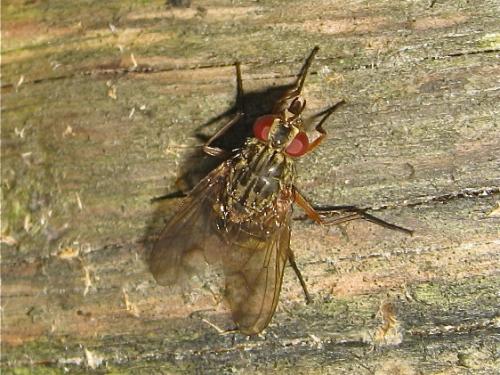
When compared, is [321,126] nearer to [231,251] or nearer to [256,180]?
[256,180]

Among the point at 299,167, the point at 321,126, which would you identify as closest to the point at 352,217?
the point at 299,167

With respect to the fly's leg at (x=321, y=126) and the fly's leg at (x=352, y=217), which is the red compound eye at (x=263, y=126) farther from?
the fly's leg at (x=352, y=217)

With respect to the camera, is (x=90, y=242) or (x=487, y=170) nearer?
(x=487, y=170)

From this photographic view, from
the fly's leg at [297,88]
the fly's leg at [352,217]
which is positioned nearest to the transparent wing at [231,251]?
the fly's leg at [352,217]

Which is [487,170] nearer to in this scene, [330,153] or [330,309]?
[330,153]

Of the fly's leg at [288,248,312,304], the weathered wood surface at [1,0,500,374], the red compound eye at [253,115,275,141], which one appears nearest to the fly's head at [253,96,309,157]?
the red compound eye at [253,115,275,141]

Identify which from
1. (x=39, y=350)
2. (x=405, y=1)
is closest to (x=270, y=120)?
(x=405, y=1)
